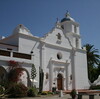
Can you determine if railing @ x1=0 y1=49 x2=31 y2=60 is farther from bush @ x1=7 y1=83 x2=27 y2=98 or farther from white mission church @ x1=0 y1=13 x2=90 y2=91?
bush @ x1=7 y1=83 x2=27 y2=98

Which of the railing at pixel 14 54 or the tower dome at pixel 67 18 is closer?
the railing at pixel 14 54

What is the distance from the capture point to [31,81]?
22312 millimetres

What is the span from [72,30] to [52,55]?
335 inches

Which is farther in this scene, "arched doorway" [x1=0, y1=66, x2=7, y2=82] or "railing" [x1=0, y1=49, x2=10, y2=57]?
"railing" [x1=0, y1=49, x2=10, y2=57]

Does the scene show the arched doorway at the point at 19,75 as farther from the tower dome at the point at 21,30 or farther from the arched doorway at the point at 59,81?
the arched doorway at the point at 59,81

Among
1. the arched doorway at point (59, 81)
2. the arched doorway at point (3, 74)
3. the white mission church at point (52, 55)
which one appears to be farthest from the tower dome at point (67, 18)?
the arched doorway at point (3, 74)

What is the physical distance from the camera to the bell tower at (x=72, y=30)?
35.1 m

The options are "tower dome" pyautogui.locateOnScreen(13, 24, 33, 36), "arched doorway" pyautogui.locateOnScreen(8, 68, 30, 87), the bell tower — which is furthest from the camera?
the bell tower

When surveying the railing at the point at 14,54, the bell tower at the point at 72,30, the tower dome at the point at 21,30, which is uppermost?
the bell tower at the point at 72,30

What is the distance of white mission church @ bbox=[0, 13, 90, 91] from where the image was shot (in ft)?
73.4

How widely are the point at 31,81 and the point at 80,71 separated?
1426 cm

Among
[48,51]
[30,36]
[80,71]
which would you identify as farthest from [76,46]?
[30,36]

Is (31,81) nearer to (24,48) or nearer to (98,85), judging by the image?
(24,48)

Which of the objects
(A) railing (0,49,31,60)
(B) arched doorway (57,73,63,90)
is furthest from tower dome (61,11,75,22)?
(A) railing (0,49,31,60)
